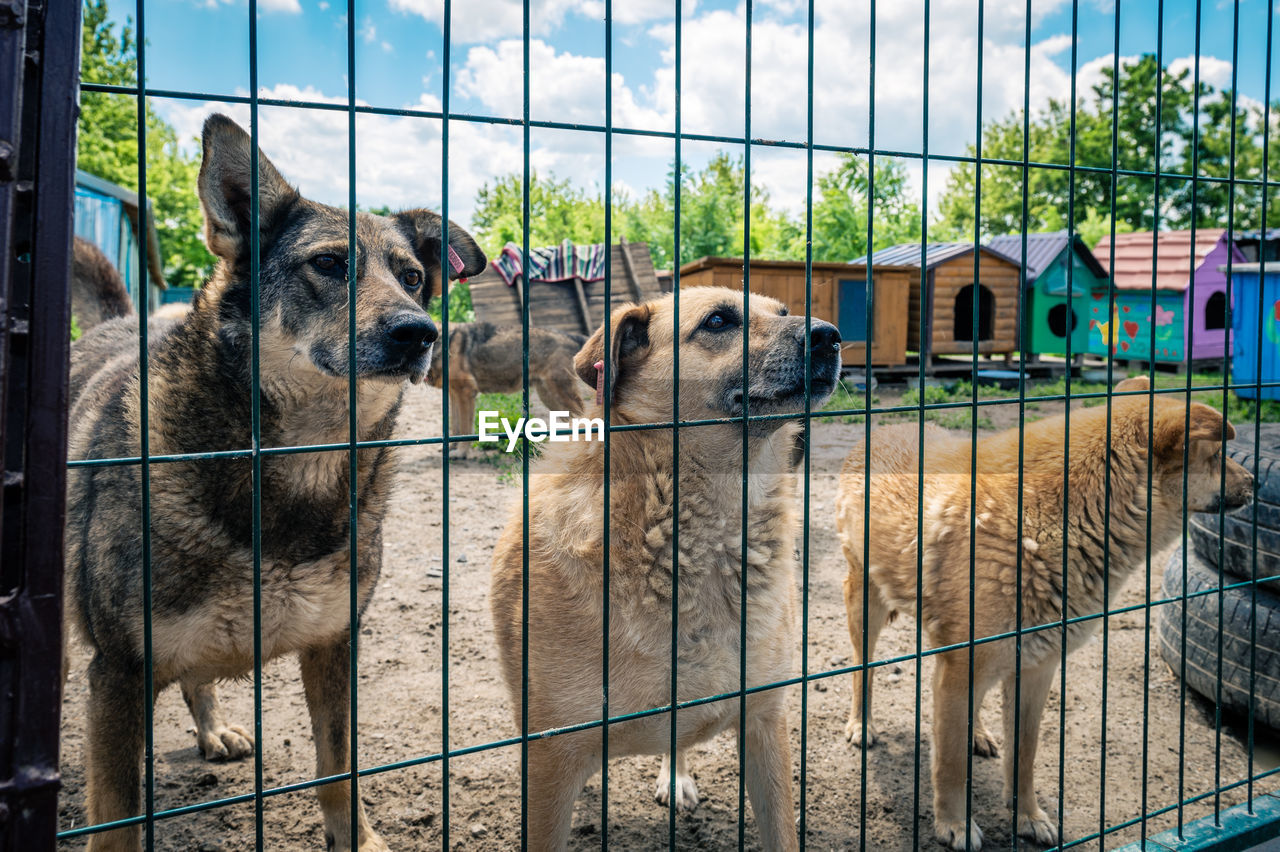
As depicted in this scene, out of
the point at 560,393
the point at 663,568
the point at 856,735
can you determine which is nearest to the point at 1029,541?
the point at 856,735

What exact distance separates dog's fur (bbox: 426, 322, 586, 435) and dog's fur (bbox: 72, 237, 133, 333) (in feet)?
15.9

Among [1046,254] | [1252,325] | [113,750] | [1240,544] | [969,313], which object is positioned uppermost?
[1046,254]

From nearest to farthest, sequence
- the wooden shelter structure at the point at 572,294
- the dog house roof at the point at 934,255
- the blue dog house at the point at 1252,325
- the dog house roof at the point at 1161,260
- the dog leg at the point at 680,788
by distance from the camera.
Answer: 1. the dog leg at the point at 680,788
2. the blue dog house at the point at 1252,325
3. the wooden shelter structure at the point at 572,294
4. the dog house roof at the point at 934,255
5. the dog house roof at the point at 1161,260

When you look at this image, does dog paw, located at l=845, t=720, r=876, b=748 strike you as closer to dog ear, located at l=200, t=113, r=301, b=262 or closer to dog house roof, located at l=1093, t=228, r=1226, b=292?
dog ear, located at l=200, t=113, r=301, b=262

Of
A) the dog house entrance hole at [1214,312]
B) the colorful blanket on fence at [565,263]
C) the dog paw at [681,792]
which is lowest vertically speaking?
the dog paw at [681,792]

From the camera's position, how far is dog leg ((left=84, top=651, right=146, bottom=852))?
199cm

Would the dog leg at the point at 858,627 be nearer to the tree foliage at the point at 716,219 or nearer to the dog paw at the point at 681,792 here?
the dog paw at the point at 681,792

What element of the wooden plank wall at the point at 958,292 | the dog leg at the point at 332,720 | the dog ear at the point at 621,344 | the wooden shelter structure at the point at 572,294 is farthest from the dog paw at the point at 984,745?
the wooden plank wall at the point at 958,292

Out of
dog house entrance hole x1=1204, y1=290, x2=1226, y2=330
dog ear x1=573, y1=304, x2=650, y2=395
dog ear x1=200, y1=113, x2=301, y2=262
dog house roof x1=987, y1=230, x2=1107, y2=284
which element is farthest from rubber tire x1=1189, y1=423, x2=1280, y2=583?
dog house entrance hole x1=1204, y1=290, x2=1226, y2=330

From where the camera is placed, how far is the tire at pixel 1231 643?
2.96m

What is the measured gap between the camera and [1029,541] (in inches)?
105

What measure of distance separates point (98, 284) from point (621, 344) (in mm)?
3106

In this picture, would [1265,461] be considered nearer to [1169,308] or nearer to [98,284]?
[98,284]

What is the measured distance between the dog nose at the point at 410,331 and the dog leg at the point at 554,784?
1.04 meters
